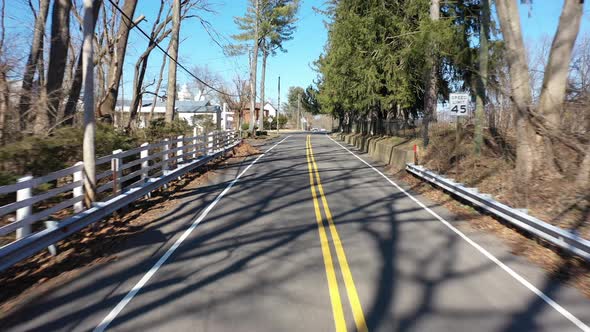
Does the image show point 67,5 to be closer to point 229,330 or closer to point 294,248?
point 294,248

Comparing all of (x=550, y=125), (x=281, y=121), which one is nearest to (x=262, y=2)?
(x=550, y=125)

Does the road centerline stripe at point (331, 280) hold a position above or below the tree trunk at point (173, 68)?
below

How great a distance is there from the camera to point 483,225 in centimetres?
997

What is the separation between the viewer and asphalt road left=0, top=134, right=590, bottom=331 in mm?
4980

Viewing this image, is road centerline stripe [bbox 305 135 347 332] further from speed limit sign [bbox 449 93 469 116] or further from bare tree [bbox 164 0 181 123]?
bare tree [bbox 164 0 181 123]

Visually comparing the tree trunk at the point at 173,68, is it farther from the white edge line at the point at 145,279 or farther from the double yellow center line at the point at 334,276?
the double yellow center line at the point at 334,276

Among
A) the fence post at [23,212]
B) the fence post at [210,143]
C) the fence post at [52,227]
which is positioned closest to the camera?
the fence post at [23,212]

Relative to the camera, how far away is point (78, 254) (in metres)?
7.66

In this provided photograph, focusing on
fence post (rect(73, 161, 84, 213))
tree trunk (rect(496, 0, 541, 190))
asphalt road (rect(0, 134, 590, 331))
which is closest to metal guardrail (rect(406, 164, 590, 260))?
asphalt road (rect(0, 134, 590, 331))

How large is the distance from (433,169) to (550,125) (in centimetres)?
575

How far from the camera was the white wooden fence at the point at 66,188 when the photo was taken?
6.87 meters

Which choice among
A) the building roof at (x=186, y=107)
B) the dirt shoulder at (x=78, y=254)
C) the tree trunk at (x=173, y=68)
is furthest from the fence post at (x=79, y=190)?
the building roof at (x=186, y=107)

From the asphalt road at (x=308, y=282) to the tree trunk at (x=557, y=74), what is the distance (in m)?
3.91

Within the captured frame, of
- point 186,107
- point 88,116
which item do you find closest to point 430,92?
point 88,116
